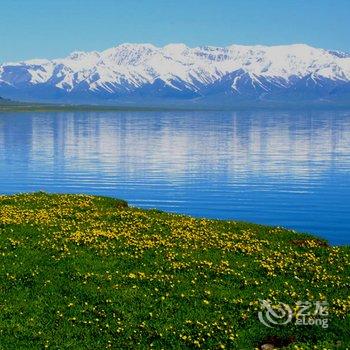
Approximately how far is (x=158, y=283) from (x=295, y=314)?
6.14 metres

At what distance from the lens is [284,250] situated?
29562mm

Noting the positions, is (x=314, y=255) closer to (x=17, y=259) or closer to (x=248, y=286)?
(x=248, y=286)

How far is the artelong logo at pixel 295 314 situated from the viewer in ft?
70.5

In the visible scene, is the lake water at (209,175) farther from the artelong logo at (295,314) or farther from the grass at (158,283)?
the artelong logo at (295,314)

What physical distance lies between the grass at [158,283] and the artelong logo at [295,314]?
0.21m

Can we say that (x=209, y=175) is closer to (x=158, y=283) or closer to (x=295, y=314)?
(x=158, y=283)

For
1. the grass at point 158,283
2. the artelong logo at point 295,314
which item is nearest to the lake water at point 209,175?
the grass at point 158,283

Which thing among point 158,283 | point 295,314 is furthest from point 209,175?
point 295,314

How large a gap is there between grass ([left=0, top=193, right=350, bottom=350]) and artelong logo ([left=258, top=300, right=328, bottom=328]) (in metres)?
0.21

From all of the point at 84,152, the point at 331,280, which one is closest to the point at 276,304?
the point at 331,280

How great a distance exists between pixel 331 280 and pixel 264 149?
111m

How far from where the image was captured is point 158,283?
24.7 m

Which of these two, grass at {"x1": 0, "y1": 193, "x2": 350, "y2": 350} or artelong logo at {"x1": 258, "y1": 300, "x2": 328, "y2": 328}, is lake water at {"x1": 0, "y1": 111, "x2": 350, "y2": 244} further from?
artelong logo at {"x1": 258, "y1": 300, "x2": 328, "y2": 328}

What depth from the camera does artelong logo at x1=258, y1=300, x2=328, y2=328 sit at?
2148cm
